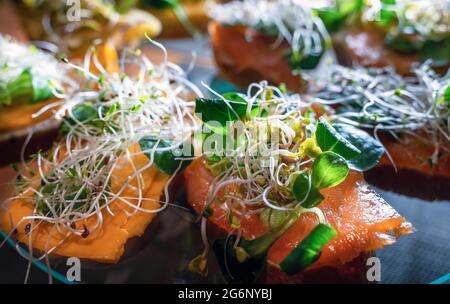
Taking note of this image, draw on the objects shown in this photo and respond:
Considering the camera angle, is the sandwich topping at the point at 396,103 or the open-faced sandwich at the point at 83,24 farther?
the open-faced sandwich at the point at 83,24

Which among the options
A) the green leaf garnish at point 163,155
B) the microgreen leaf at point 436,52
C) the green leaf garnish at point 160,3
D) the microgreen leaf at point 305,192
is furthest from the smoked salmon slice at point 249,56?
the microgreen leaf at point 305,192

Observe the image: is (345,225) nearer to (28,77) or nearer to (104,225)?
(104,225)

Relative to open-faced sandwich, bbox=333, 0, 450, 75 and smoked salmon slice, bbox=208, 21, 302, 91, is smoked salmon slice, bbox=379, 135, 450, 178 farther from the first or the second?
smoked salmon slice, bbox=208, 21, 302, 91

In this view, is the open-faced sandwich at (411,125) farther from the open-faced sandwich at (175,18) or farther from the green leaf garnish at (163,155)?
the open-faced sandwich at (175,18)

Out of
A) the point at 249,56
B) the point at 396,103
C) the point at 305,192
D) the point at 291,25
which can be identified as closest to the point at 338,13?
the point at 291,25
